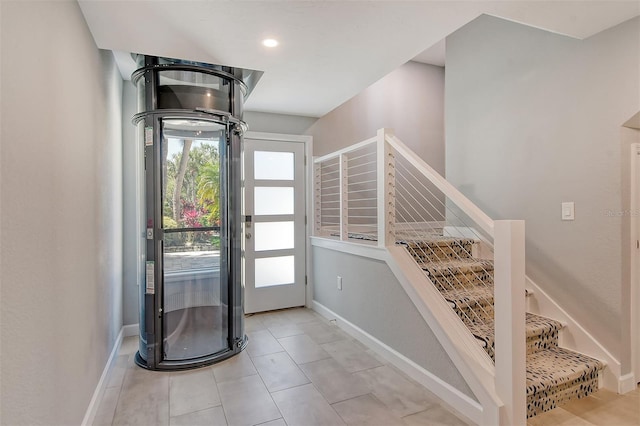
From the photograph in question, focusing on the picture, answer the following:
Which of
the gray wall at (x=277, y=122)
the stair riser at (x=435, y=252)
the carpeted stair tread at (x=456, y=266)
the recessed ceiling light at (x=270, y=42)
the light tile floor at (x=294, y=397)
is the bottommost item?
the light tile floor at (x=294, y=397)


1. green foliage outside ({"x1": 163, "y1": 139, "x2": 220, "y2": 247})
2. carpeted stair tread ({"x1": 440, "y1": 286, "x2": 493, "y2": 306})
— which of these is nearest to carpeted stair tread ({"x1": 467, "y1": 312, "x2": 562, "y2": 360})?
carpeted stair tread ({"x1": 440, "y1": 286, "x2": 493, "y2": 306})

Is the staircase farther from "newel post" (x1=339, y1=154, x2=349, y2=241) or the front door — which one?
the front door

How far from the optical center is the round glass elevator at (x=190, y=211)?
8.83 ft

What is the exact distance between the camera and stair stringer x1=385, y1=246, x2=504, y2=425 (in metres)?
1.94

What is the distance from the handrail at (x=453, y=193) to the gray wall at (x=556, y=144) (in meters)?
0.99

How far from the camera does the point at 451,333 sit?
7.24 ft

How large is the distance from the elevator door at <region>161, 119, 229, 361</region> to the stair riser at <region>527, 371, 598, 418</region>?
2.23m

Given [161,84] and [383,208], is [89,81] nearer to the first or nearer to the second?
[161,84]

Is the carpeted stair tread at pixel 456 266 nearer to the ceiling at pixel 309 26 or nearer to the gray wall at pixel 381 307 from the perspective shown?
the gray wall at pixel 381 307

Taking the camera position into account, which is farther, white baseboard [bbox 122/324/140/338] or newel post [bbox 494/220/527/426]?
white baseboard [bbox 122/324/140/338]

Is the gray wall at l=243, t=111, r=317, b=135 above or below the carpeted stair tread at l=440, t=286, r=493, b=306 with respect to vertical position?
above

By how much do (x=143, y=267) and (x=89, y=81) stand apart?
1.37 m

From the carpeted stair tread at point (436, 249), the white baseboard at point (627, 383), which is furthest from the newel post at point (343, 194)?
the white baseboard at point (627, 383)

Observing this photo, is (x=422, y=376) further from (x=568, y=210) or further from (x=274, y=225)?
(x=274, y=225)
